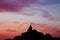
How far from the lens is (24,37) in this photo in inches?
3772

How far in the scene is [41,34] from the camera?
96.6 m

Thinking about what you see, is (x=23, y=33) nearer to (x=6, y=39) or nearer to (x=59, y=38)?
(x=6, y=39)

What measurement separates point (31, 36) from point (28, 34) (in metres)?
3.00

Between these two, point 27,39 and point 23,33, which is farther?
point 23,33

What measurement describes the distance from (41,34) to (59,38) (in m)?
9.82

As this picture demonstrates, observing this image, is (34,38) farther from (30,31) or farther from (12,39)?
(12,39)

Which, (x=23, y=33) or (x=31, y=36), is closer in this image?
(x=31, y=36)

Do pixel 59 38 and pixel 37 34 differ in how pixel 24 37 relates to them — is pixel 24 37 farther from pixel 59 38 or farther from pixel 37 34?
pixel 59 38

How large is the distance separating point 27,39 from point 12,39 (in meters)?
10.5

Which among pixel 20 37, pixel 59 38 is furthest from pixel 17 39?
pixel 59 38

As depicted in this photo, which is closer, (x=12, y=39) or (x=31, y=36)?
(x=31, y=36)

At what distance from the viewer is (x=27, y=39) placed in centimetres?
9281

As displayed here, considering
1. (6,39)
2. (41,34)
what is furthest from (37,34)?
(6,39)

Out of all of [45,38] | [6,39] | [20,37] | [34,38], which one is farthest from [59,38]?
[6,39]
